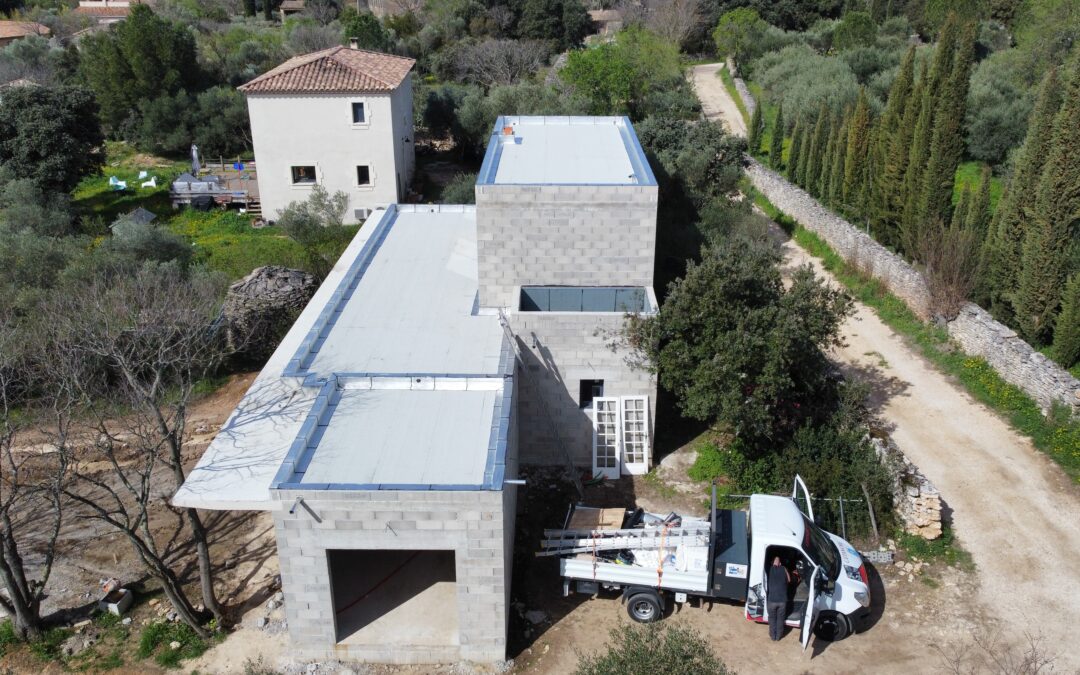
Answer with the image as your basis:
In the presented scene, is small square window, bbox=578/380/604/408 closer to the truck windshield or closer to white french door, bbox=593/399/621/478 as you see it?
white french door, bbox=593/399/621/478

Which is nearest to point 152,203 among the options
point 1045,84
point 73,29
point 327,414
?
point 327,414

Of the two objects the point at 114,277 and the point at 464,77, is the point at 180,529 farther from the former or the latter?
the point at 464,77

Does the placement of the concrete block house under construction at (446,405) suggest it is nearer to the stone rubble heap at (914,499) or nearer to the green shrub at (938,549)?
the stone rubble heap at (914,499)

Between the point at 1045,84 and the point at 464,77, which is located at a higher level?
the point at 1045,84

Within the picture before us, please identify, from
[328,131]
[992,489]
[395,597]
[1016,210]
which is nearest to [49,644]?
[395,597]

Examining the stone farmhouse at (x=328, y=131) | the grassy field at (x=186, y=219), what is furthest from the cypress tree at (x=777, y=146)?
the grassy field at (x=186, y=219)

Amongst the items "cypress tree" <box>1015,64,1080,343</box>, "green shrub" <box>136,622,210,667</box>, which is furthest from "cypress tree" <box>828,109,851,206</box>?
"green shrub" <box>136,622,210,667</box>
